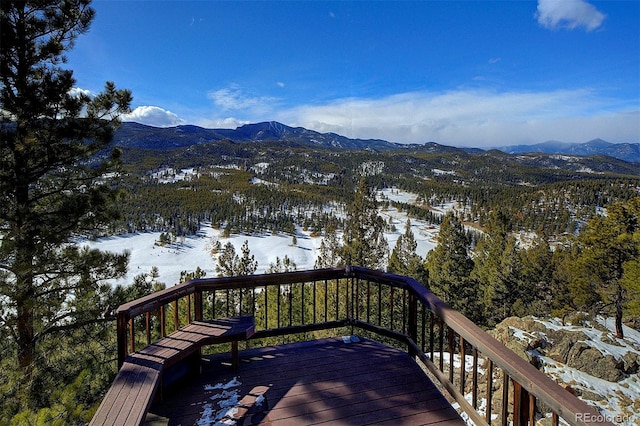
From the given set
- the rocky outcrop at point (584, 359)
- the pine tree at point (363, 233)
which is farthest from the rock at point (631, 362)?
the pine tree at point (363, 233)

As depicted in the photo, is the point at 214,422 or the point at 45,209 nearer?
the point at 214,422

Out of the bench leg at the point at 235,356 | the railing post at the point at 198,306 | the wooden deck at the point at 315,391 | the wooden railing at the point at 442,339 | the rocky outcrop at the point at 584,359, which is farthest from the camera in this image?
the rocky outcrop at the point at 584,359

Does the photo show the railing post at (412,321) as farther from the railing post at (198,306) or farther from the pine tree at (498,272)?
the pine tree at (498,272)

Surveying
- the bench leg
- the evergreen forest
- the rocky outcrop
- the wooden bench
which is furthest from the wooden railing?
the rocky outcrop

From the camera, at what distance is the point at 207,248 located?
85250 millimetres

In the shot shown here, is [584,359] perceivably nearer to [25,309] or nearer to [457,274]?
[25,309]

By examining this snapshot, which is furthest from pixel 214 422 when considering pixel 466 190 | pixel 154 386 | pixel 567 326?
pixel 466 190

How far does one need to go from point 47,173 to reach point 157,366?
16.4 ft

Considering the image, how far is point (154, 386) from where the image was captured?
2445 millimetres

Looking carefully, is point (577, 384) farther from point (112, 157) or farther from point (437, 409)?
point (112, 157)

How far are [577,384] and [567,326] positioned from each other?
2702 mm

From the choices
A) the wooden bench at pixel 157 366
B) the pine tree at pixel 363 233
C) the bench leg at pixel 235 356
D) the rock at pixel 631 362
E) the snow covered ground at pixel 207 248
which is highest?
the wooden bench at pixel 157 366

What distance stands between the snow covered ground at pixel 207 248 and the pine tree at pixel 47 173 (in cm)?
6423

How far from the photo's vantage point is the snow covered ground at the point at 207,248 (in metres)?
74.3
